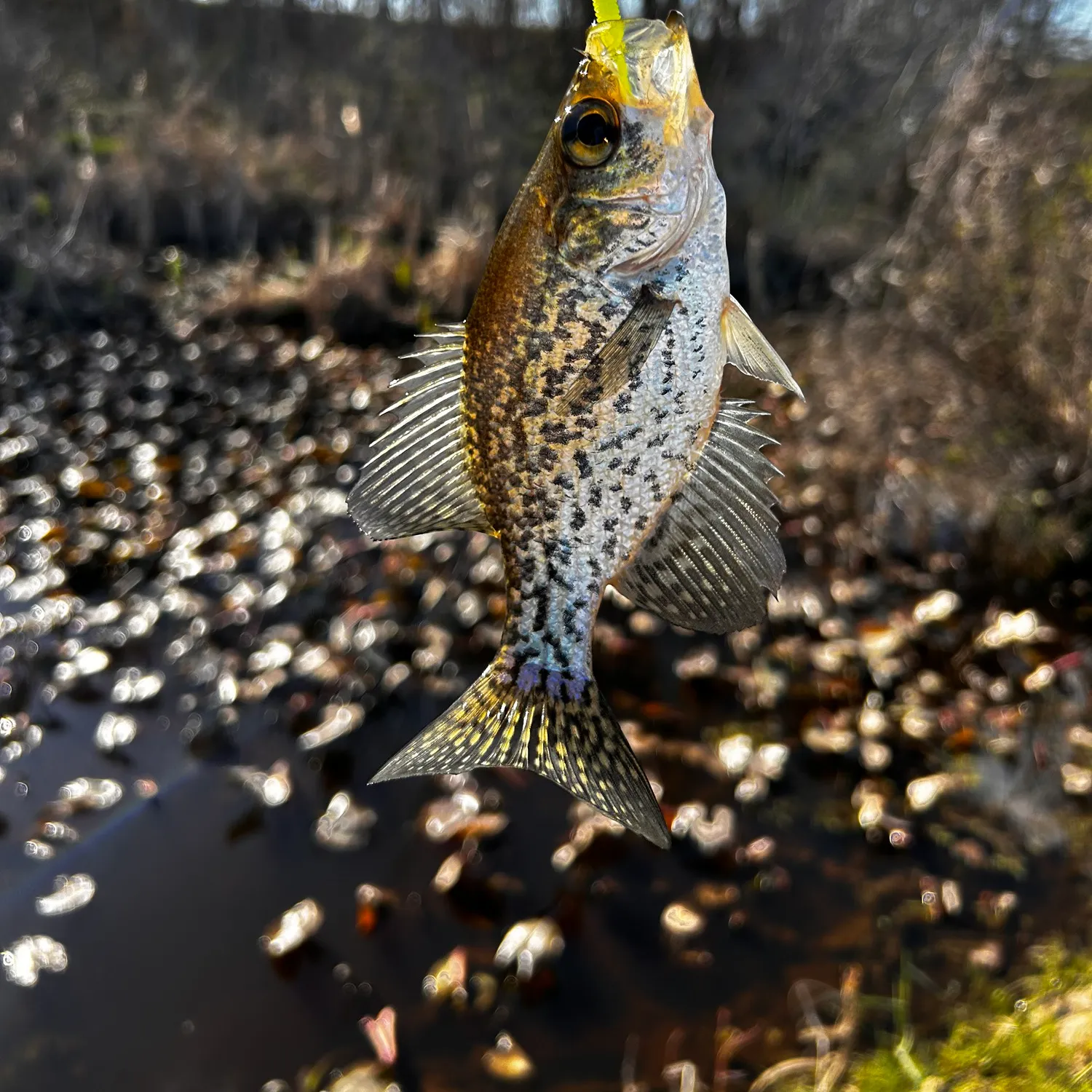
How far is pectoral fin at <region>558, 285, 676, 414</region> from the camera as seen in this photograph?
1.13 meters

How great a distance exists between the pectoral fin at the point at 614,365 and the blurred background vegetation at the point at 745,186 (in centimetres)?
517

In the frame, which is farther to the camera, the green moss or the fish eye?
the green moss

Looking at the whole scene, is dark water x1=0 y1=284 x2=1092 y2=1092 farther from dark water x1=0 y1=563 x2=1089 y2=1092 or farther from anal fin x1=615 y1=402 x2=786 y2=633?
anal fin x1=615 y1=402 x2=786 y2=633

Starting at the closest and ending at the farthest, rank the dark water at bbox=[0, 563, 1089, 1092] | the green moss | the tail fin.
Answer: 1. the tail fin
2. the green moss
3. the dark water at bbox=[0, 563, 1089, 1092]

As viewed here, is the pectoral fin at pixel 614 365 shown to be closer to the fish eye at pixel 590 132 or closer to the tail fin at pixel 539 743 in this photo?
the fish eye at pixel 590 132

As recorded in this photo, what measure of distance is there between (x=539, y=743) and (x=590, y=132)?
899mm

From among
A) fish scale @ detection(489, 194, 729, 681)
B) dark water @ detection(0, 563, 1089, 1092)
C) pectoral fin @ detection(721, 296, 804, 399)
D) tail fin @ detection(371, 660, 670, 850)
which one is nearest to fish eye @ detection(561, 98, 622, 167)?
fish scale @ detection(489, 194, 729, 681)

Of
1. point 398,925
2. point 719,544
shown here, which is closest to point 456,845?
point 398,925

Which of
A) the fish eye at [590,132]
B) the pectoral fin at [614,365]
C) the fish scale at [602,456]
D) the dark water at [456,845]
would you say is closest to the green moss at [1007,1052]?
the dark water at [456,845]

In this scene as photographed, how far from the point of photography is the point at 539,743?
4.24ft

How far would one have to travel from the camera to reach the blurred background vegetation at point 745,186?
223 inches

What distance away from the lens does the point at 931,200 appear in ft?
20.6

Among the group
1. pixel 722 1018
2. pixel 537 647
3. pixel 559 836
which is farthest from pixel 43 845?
pixel 537 647

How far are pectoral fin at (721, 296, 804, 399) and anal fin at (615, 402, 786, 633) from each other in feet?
0.22
